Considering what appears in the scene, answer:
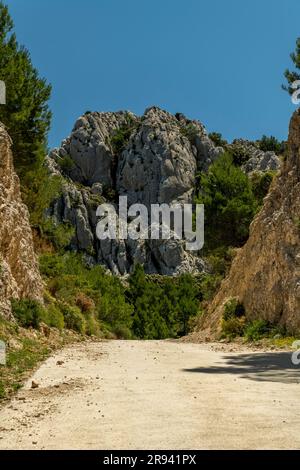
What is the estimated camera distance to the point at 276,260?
22.4 meters

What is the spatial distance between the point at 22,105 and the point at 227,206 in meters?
16.3

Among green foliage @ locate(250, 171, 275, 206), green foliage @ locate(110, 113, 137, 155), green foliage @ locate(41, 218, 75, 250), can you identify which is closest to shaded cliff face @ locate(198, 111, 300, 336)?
green foliage @ locate(250, 171, 275, 206)

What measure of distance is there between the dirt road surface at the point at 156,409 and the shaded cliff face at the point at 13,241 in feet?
29.4

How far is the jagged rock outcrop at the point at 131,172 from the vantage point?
313 ft

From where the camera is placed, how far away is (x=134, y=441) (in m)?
5.00

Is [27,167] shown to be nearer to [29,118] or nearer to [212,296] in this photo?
[29,118]

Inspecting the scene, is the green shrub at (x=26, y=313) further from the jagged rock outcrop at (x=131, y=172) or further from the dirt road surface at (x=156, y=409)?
the jagged rock outcrop at (x=131, y=172)

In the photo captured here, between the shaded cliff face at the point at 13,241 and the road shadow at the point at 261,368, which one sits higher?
the shaded cliff face at the point at 13,241

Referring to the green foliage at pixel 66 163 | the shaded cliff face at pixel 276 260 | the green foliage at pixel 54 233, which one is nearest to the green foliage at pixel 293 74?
the shaded cliff face at pixel 276 260

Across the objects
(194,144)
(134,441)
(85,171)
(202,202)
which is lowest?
(134,441)

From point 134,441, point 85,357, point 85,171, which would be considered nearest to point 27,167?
point 85,357

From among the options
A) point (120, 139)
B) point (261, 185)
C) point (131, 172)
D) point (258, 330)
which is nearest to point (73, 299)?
point (258, 330)
